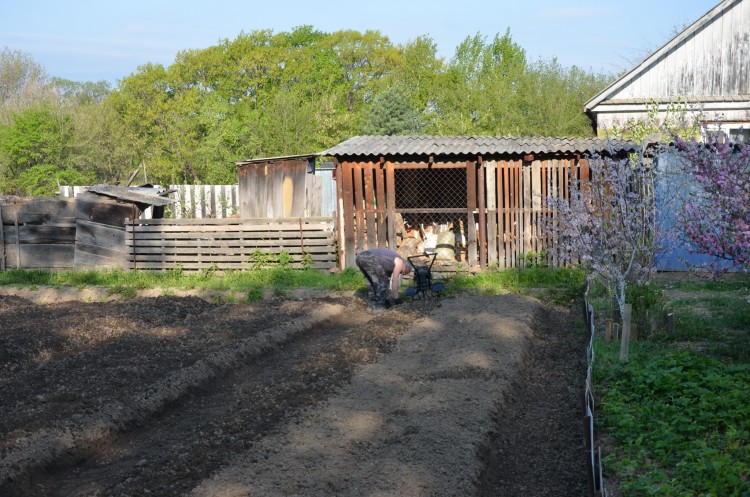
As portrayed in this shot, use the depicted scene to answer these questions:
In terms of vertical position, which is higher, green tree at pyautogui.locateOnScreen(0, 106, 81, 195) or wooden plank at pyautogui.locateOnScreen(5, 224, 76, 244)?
green tree at pyautogui.locateOnScreen(0, 106, 81, 195)

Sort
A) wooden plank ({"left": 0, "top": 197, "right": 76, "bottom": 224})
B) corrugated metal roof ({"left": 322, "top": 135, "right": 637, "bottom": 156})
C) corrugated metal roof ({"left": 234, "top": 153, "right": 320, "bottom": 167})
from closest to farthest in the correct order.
A: corrugated metal roof ({"left": 322, "top": 135, "right": 637, "bottom": 156}), wooden plank ({"left": 0, "top": 197, "right": 76, "bottom": 224}), corrugated metal roof ({"left": 234, "top": 153, "right": 320, "bottom": 167})

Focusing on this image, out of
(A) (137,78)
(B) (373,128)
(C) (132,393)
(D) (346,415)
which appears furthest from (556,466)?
(A) (137,78)

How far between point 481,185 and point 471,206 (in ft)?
1.53

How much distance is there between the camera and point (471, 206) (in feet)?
56.3

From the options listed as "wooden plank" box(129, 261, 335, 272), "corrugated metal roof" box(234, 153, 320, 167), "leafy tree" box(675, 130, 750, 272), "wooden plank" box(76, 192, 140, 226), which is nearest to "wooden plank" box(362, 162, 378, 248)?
"wooden plank" box(129, 261, 335, 272)

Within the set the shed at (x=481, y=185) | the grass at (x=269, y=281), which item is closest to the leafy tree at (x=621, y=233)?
the grass at (x=269, y=281)

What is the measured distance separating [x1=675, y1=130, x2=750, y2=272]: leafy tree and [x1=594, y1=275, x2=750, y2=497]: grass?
1139 mm

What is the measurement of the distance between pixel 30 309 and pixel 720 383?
11019 mm

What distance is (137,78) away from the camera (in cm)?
4966

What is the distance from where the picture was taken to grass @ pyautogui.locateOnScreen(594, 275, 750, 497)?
226 inches

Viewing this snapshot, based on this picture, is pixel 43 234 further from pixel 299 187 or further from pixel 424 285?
pixel 424 285

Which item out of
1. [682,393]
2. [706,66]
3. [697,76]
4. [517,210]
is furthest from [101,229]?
[706,66]

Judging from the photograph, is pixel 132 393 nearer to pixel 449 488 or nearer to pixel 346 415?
pixel 346 415

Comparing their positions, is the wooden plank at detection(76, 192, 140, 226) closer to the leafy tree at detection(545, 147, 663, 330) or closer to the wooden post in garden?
the leafy tree at detection(545, 147, 663, 330)
